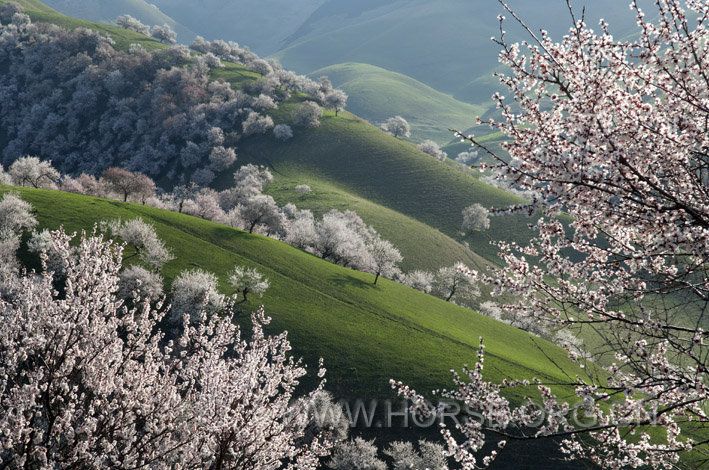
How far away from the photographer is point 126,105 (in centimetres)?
15575

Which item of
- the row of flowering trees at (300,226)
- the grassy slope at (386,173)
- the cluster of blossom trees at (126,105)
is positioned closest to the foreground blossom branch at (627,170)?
the row of flowering trees at (300,226)

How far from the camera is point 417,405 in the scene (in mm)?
10625

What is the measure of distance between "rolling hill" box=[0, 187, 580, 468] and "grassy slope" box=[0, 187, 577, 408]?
0.42ft

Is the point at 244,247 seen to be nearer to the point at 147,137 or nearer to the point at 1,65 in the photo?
the point at 147,137

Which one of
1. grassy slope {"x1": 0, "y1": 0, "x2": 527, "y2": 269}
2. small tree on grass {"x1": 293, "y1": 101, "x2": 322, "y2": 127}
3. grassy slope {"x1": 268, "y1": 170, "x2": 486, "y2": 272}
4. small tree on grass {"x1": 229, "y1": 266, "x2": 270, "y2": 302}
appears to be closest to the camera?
small tree on grass {"x1": 229, "y1": 266, "x2": 270, "y2": 302}

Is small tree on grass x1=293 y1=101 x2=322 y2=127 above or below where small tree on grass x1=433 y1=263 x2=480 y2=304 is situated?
above

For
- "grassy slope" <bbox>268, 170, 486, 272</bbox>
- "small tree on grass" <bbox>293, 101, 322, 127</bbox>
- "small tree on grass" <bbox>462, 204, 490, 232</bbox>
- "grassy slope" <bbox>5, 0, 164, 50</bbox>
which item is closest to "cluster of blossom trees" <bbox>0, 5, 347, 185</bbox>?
"small tree on grass" <bbox>293, 101, 322, 127</bbox>

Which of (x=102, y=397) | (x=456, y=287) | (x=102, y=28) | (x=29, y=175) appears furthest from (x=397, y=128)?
(x=102, y=397)

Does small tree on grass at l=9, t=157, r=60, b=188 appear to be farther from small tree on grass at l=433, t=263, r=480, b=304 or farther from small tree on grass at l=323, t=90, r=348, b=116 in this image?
small tree on grass at l=323, t=90, r=348, b=116

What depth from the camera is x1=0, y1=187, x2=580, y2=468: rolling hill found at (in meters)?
52.2

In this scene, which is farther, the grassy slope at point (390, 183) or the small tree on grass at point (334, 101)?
the small tree on grass at point (334, 101)

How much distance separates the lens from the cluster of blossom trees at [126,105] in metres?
142

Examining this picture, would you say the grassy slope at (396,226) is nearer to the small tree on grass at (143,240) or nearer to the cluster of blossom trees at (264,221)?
the cluster of blossom trees at (264,221)

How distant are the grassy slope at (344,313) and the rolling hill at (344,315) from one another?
13 cm
